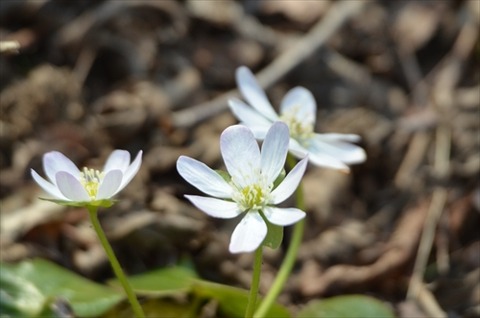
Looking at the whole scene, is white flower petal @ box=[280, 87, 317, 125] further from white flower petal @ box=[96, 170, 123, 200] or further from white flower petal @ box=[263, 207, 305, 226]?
white flower petal @ box=[96, 170, 123, 200]

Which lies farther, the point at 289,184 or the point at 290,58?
the point at 290,58

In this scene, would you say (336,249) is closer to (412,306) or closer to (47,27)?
(412,306)

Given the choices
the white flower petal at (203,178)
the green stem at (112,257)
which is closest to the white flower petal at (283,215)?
the white flower petal at (203,178)

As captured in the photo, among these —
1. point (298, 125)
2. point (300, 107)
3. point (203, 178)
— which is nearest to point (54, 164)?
point (203, 178)

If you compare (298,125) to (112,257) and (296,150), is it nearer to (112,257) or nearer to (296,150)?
(296,150)

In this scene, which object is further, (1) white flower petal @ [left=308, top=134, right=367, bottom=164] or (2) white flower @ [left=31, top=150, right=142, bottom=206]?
(1) white flower petal @ [left=308, top=134, right=367, bottom=164]

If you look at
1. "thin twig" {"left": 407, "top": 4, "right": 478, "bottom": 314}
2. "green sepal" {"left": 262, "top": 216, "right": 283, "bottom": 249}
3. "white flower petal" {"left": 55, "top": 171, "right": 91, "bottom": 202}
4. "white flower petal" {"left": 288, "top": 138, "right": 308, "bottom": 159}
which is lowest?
"green sepal" {"left": 262, "top": 216, "right": 283, "bottom": 249}

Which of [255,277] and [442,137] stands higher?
[442,137]

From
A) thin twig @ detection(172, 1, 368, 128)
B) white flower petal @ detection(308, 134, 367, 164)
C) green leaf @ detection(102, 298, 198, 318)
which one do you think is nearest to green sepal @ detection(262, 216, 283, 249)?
white flower petal @ detection(308, 134, 367, 164)
